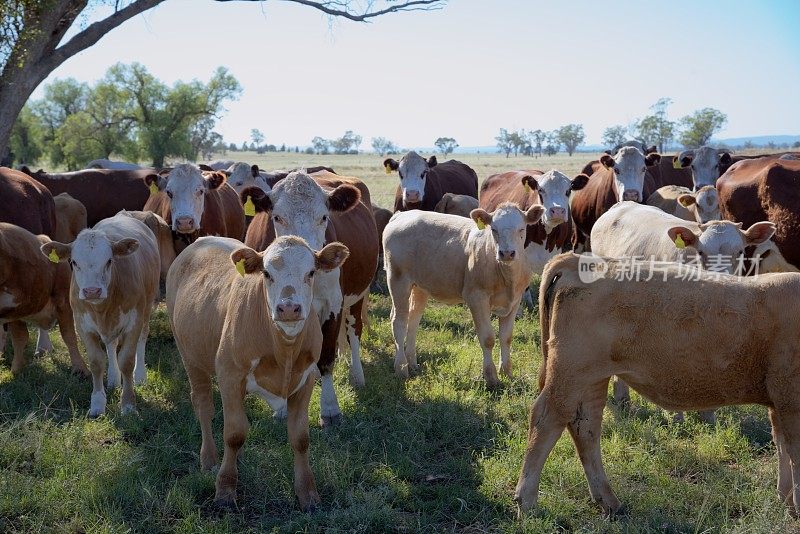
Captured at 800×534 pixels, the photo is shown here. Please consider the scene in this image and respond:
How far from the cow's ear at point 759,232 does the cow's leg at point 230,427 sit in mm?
4433

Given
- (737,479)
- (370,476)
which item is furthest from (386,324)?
(737,479)

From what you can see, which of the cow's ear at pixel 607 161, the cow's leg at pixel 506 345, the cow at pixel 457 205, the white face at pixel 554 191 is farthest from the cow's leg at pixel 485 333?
the cow at pixel 457 205

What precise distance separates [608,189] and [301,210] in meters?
6.28

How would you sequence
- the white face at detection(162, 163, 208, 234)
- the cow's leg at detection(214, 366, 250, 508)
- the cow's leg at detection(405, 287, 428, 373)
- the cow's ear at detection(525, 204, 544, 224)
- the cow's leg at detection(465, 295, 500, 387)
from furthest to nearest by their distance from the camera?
the white face at detection(162, 163, 208, 234) → the cow's leg at detection(405, 287, 428, 373) → the cow's ear at detection(525, 204, 544, 224) → the cow's leg at detection(465, 295, 500, 387) → the cow's leg at detection(214, 366, 250, 508)

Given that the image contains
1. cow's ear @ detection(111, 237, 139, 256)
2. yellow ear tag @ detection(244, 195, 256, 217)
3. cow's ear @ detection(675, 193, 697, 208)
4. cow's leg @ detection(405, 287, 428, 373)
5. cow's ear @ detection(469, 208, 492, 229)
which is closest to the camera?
yellow ear tag @ detection(244, 195, 256, 217)

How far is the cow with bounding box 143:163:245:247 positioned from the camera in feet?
29.6

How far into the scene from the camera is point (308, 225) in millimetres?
6352

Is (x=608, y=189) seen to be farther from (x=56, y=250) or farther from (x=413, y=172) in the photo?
(x=56, y=250)

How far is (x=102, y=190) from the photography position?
1322 centimetres

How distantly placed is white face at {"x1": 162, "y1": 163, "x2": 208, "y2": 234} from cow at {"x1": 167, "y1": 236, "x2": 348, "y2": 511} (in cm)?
382

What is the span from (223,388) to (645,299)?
8.83 ft

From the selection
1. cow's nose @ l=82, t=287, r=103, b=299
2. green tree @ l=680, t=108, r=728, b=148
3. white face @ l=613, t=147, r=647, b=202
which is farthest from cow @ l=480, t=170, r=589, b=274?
green tree @ l=680, t=108, r=728, b=148

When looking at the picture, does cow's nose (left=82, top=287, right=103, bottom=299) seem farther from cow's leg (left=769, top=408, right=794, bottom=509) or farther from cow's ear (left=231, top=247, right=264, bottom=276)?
cow's leg (left=769, top=408, right=794, bottom=509)

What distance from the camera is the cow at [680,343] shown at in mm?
4391
